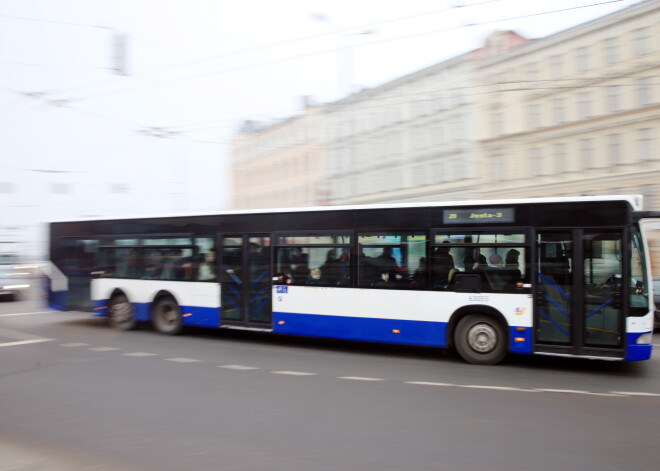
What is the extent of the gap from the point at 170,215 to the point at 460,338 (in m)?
6.78

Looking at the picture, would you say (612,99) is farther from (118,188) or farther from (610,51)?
(118,188)

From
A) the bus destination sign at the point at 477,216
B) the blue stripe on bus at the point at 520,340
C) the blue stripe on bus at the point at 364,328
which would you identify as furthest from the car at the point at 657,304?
the blue stripe on bus at the point at 364,328

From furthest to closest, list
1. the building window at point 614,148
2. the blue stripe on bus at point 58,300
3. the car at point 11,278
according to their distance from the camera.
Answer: the building window at point 614,148 → the car at point 11,278 → the blue stripe on bus at point 58,300

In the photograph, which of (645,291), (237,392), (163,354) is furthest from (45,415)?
(645,291)

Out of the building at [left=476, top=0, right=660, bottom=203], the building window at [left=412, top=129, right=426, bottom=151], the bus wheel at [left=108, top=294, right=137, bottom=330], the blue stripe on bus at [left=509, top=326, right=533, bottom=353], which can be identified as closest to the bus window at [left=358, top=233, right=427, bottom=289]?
the blue stripe on bus at [left=509, top=326, right=533, bottom=353]

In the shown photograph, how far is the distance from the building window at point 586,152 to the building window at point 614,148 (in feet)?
3.61

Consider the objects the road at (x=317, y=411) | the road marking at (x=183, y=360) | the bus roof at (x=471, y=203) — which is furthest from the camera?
the road marking at (x=183, y=360)

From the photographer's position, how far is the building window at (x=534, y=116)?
3716cm

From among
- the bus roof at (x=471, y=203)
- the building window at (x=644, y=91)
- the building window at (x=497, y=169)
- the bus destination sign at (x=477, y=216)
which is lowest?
the bus destination sign at (x=477, y=216)

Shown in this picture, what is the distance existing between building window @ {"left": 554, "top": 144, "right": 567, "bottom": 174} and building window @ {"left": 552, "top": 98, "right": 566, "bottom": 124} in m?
1.54

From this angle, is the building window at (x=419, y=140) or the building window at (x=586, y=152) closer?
the building window at (x=586, y=152)

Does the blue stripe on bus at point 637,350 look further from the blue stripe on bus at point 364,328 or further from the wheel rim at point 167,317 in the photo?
the wheel rim at point 167,317

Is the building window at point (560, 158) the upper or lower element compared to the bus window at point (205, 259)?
upper

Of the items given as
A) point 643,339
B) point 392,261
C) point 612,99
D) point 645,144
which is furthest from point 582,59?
point 643,339
